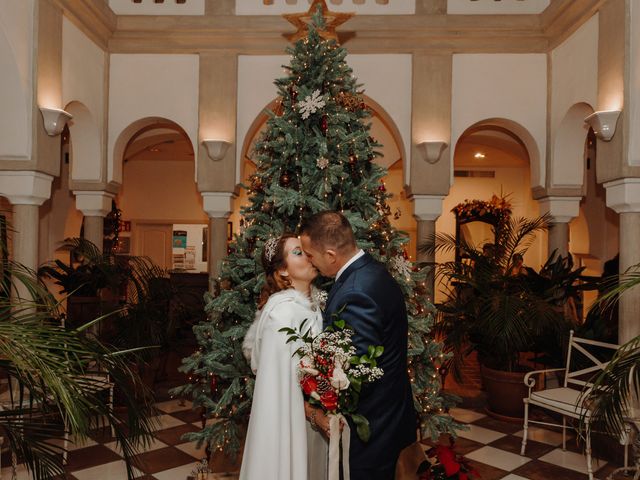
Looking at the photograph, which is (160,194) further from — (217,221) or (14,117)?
(14,117)

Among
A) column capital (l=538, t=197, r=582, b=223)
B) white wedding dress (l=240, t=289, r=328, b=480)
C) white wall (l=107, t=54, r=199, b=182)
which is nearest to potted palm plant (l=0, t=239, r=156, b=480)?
white wedding dress (l=240, t=289, r=328, b=480)

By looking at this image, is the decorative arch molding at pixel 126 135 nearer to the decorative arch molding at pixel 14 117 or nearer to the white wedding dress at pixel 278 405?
the decorative arch molding at pixel 14 117

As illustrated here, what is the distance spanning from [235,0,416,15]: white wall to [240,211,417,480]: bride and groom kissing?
200 inches

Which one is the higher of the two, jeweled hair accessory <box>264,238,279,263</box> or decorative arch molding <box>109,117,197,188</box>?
decorative arch molding <box>109,117,197,188</box>

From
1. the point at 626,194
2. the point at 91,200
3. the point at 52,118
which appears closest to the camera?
the point at 626,194

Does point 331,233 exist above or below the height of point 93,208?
below

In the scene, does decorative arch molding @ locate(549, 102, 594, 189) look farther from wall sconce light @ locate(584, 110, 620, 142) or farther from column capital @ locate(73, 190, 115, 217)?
column capital @ locate(73, 190, 115, 217)

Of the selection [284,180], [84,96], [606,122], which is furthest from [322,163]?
[84,96]

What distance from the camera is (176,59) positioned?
6980mm

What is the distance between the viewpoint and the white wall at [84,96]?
6.01m

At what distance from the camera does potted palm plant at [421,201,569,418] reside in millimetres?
5141

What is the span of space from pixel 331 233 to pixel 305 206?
133 centimetres

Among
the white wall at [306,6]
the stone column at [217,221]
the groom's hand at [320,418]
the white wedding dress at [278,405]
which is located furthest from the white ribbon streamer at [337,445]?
the white wall at [306,6]

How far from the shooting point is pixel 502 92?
6883 mm
